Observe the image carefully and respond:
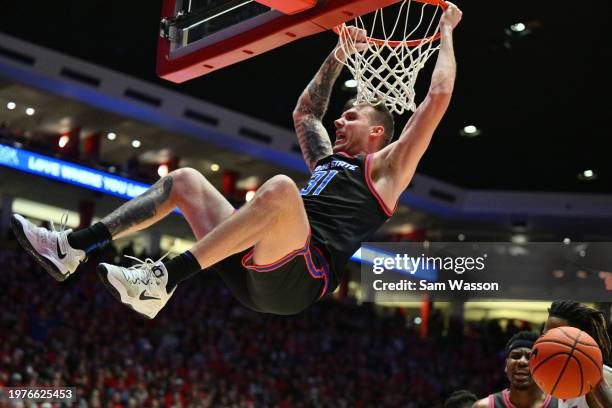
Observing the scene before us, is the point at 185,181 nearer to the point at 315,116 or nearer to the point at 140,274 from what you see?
the point at 140,274

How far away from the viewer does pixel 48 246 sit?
4148 millimetres

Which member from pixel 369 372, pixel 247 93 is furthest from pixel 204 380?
pixel 247 93

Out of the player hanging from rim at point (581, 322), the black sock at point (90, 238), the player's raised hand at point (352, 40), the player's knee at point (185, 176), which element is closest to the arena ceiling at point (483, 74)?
the player's raised hand at point (352, 40)

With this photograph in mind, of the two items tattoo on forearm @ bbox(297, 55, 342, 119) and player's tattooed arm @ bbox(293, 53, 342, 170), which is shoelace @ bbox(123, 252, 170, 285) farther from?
tattoo on forearm @ bbox(297, 55, 342, 119)

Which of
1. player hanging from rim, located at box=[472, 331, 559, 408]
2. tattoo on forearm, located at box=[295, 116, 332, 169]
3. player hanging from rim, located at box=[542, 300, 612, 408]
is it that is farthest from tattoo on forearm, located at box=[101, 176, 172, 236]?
player hanging from rim, located at box=[472, 331, 559, 408]

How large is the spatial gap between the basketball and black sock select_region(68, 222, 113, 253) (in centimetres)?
213

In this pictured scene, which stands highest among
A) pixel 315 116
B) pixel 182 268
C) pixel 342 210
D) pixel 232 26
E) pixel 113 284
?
pixel 232 26

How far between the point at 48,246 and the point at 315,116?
2.14 metres

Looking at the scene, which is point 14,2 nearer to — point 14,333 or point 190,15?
point 14,333

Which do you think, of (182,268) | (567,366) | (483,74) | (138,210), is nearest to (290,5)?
(138,210)

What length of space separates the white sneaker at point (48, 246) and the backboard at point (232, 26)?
1.60 m

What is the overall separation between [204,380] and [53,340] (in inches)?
92.6

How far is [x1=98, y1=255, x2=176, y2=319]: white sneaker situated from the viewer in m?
3.95

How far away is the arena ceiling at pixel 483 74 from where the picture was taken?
45.0 feet
